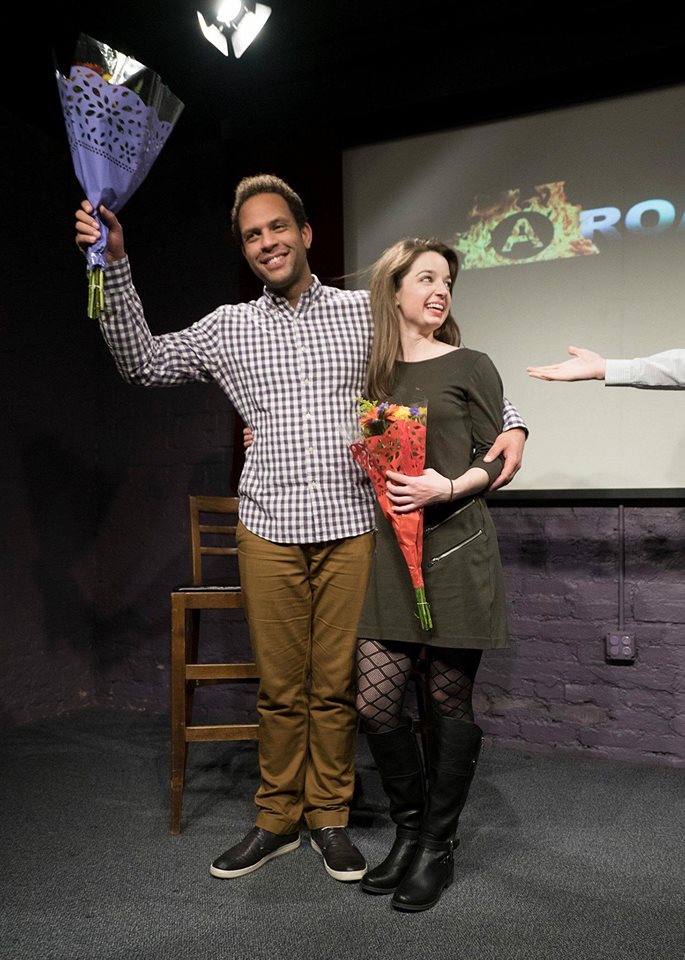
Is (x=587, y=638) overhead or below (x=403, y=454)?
below

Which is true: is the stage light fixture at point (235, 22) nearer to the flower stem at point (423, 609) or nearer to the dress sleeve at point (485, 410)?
the dress sleeve at point (485, 410)

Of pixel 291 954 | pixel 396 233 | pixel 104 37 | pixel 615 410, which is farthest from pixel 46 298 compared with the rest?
pixel 291 954

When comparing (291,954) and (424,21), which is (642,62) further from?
(291,954)

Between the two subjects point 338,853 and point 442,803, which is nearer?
point 442,803

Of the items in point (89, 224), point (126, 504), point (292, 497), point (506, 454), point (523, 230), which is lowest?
point (126, 504)

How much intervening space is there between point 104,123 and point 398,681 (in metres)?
1.49

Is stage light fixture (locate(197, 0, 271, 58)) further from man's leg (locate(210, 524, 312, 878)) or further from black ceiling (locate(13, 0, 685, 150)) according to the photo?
man's leg (locate(210, 524, 312, 878))

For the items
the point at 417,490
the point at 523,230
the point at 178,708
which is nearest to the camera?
the point at 417,490

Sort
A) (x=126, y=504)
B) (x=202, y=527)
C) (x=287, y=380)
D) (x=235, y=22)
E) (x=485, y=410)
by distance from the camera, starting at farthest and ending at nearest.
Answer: (x=126, y=504) < (x=202, y=527) < (x=235, y=22) < (x=287, y=380) < (x=485, y=410)

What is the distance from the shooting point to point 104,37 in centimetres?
339

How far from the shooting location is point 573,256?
3.20 m

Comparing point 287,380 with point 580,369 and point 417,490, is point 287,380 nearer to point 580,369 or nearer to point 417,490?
point 417,490

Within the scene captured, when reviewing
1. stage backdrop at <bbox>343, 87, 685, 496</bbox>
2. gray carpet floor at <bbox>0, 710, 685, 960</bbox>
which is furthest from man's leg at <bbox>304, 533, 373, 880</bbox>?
stage backdrop at <bbox>343, 87, 685, 496</bbox>

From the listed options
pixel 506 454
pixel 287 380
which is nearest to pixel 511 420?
pixel 506 454
